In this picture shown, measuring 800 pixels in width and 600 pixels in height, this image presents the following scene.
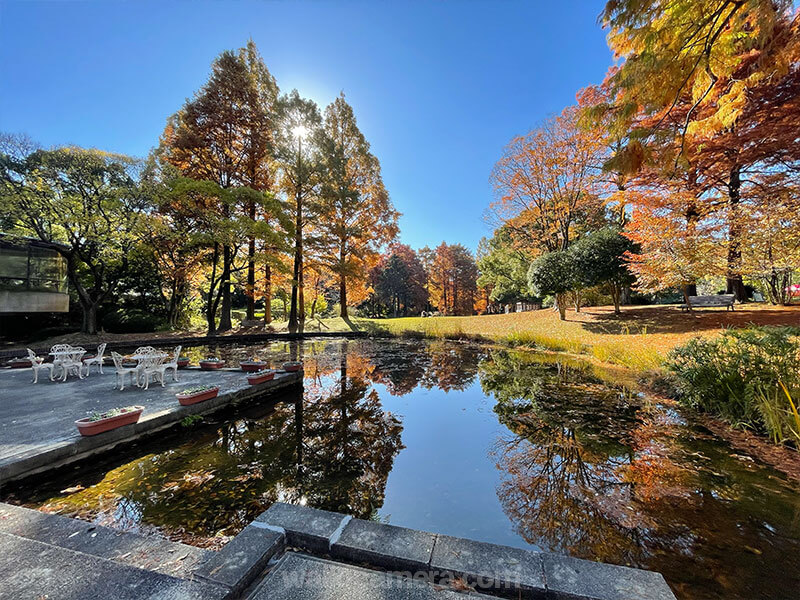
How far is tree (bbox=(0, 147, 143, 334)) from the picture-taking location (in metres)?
10.9

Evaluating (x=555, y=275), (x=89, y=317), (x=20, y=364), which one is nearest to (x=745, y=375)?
(x=555, y=275)

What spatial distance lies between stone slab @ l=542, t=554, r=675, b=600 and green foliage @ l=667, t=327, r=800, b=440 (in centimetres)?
361

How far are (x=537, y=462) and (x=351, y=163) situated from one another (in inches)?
725

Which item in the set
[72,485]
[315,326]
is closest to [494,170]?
[315,326]

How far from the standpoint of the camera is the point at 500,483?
10.5 ft

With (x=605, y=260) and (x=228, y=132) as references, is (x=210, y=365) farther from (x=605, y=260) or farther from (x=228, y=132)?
(x=605, y=260)

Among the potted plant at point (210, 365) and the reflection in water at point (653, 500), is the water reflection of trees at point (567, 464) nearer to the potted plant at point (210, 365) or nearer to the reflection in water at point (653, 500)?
the reflection in water at point (653, 500)

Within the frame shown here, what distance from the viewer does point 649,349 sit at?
7.45 meters

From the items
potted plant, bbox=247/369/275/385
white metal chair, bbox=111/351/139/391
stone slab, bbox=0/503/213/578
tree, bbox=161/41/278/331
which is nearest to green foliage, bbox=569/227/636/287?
potted plant, bbox=247/369/275/385

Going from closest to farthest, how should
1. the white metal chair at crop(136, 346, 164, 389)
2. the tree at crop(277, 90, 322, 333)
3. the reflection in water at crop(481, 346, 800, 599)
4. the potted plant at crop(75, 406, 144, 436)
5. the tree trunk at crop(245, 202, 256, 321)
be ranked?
the reflection in water at crop(481, 346, 800, 599)
the potted plant at crop(75, 406, 144, 436)
the white metal chair at crop(136, 346, 164, 389)
the tree at crop(277, 90, 322, 333)
the tree trunk at crop(245, 202, 256, 321)

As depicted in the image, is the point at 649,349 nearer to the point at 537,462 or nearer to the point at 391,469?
the point at 537,462

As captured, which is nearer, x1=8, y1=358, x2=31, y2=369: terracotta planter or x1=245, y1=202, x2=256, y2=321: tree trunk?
x1=8, y1=358, x2=31, y2=369: terracotta planter

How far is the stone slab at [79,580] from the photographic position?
4.78 ft

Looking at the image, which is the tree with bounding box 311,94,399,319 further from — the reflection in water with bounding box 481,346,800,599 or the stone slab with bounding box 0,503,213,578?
the stone slab with bounding box 0,503,213,578
